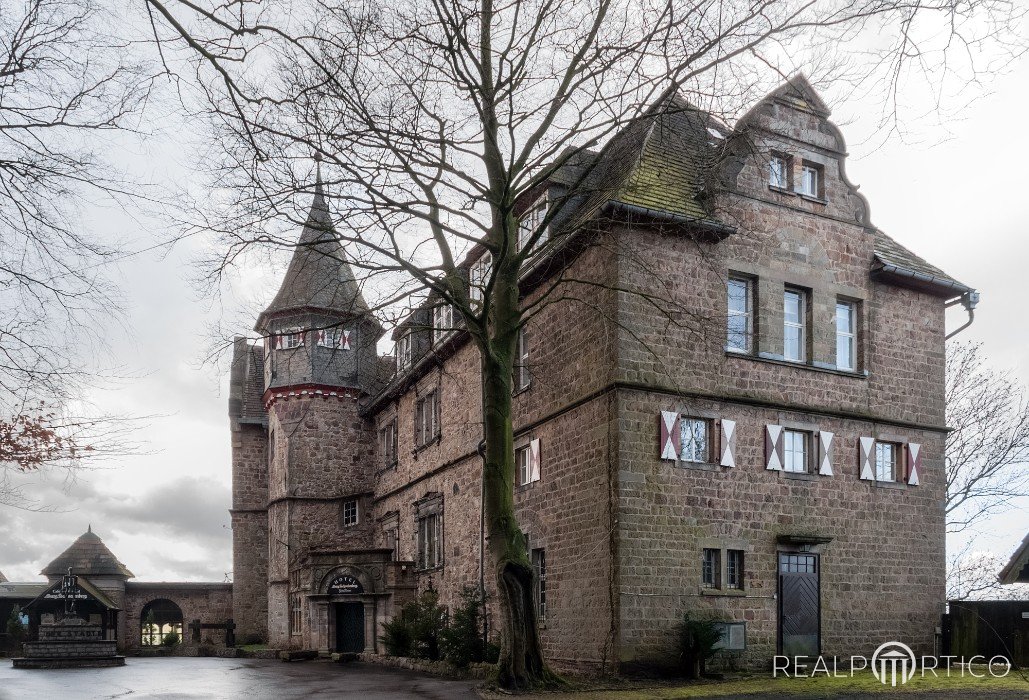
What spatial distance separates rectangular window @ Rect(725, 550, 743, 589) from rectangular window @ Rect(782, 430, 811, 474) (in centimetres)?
192

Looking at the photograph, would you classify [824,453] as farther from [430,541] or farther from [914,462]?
[430,541]

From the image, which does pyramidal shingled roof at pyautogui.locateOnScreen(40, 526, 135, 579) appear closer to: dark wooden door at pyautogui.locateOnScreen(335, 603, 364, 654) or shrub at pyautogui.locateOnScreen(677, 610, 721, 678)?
dark wooden door at pyautogui.locateOnScreen(335, 603, 364, 654)

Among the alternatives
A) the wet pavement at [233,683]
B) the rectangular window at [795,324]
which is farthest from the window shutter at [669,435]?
the wet pavement at [233,683]

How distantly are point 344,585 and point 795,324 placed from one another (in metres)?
14.9

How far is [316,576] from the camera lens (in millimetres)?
29406

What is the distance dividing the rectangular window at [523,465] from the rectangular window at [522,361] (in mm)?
1306

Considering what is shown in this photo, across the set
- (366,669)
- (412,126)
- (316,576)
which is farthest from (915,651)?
(316,576)

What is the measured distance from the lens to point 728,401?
1900 cm

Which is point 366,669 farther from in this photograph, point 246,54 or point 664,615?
point 246,54

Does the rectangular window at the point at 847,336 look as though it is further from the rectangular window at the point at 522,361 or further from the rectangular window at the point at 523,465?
the rectangular window at the point at 523,465

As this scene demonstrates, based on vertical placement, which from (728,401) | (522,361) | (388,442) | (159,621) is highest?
(522,361)

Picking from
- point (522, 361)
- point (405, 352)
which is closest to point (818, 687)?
point (522, 361)

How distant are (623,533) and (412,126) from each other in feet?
24.0

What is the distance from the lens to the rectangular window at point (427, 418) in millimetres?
28000
